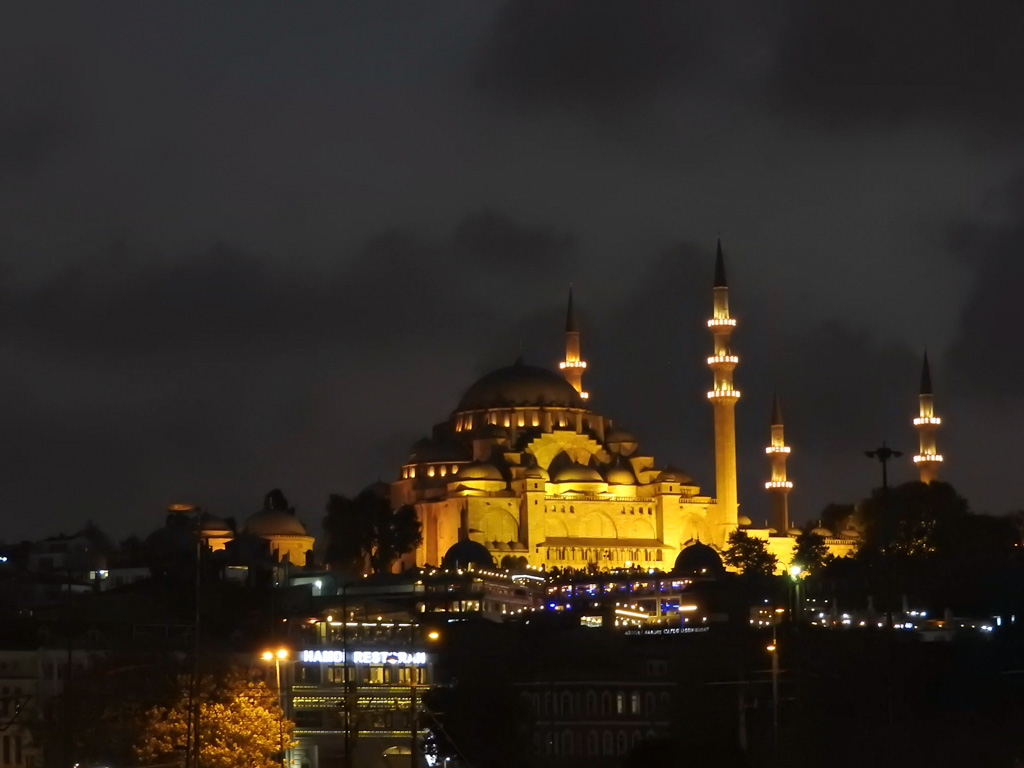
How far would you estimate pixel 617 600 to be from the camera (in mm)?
110875

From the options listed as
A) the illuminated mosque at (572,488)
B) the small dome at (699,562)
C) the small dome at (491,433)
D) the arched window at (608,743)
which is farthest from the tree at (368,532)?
the arched window at (608,743)

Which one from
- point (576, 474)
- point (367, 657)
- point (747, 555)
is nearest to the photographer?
point (367, 657)

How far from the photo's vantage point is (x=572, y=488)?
125875 millimetres

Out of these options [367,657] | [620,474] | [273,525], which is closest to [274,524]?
[273,525]

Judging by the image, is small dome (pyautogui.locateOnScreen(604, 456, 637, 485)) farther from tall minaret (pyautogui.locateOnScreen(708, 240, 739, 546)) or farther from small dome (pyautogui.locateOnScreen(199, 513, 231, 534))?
small dome (pyautogui.locateOnScreen(199, 513, 231, 534))

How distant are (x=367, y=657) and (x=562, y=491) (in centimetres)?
4063

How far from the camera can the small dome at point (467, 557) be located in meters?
116

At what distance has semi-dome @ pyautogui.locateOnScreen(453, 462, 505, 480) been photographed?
12488cm

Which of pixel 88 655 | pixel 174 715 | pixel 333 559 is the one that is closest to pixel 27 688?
pixel 88 655

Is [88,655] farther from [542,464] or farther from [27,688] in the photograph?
[542,464]

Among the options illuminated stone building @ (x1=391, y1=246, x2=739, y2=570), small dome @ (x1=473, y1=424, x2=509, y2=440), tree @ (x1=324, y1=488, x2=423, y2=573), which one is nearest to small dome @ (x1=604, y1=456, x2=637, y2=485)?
illuminated stone building @ (x1=391, y1=246, x2=739, y2=570)

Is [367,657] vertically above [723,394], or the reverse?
[723,394]

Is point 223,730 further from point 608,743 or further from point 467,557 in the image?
point 467,557

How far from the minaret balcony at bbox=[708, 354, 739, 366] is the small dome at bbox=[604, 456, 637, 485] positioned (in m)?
6.80
